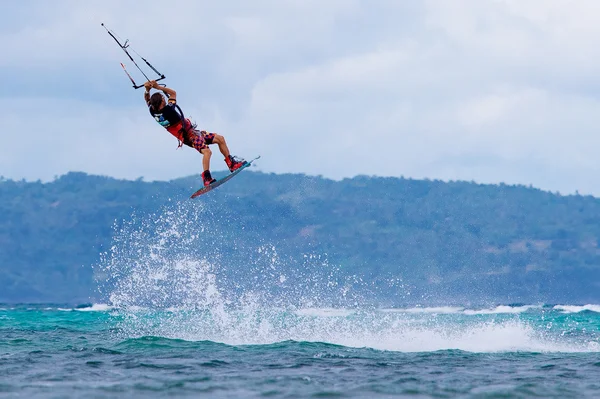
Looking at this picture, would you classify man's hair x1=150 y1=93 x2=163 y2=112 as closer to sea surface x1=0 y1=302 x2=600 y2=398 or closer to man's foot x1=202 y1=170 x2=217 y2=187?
man's foot x1=202 y1=170 x2=217 y2=187

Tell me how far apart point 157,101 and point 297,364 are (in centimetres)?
642

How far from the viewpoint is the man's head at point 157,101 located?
19922mm

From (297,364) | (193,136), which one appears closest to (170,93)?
(193,136)

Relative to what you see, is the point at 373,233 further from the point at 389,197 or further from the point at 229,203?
the point at 229,203

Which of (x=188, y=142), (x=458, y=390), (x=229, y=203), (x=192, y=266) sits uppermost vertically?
(x=229, y=203)

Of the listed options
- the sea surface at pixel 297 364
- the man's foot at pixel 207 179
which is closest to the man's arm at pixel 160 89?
the man's foot at pixel 207 179

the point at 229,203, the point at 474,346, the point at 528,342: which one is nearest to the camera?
the point at 474,346

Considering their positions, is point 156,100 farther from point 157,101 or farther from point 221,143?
point 221,143

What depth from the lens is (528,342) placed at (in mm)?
26672

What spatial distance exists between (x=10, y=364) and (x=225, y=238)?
5876 inches

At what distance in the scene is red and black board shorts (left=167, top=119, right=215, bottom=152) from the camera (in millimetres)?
20695

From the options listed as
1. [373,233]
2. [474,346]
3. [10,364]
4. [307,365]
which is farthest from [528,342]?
[373,233]

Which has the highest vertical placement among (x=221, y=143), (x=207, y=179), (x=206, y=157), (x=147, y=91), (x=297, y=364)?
(x=147, y=91)

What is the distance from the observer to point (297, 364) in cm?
1981
